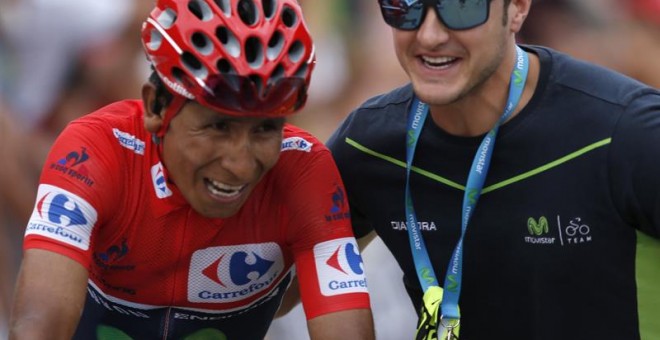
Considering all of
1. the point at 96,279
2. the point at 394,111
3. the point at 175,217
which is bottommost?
the point at 96,279

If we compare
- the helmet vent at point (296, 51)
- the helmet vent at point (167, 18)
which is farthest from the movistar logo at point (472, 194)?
the helmet vent at point (167, 18)

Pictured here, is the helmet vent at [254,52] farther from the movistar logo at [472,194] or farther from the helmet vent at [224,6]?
the movistar logo at [472,194]

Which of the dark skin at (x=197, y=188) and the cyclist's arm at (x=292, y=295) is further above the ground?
the dark skin at (x=197, y=188)

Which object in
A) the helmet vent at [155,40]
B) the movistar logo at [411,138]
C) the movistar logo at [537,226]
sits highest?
the helmet vent at [155,40]

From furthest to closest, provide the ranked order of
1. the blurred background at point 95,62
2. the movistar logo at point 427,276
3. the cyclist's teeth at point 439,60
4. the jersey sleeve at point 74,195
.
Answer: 1. the blurred background at point 95,62
2. the movistar logo at point 427,276
3. the cyclist's teeth at point 439,60
4. the jersey sleeve at point 74,195

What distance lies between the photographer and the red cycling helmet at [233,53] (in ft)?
15.2

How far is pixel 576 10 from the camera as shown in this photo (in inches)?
314

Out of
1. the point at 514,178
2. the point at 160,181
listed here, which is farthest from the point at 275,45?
the point at 514,178

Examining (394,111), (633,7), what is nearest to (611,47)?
(633,7)

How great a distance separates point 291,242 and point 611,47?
3.48 metres

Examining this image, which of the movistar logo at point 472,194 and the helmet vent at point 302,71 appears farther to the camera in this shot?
the movistar logo at point 472,194

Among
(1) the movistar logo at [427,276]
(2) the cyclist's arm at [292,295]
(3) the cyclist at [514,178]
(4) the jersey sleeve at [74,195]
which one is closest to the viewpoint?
(4) the jersey sleeve at [74,195]

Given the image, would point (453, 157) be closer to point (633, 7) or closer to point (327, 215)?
point (327, 215)

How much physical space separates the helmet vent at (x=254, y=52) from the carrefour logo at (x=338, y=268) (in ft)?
2.26
